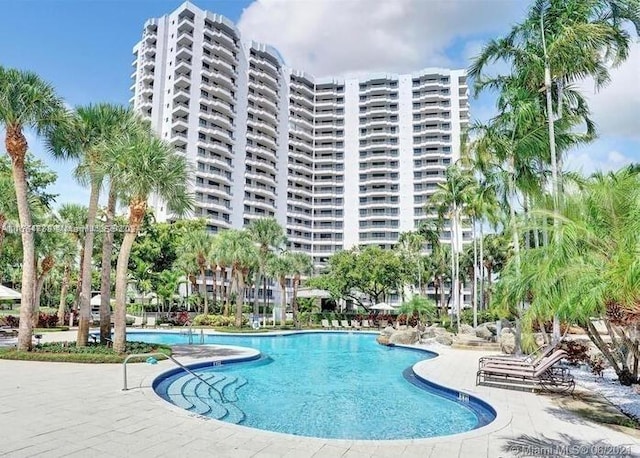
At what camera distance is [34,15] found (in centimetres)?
1451

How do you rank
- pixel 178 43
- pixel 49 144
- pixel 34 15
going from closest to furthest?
pixel 34 15 < pixel 49 144 < pixel 178 43

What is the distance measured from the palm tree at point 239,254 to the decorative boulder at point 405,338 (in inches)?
553

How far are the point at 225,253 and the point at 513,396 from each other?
91.7 ft

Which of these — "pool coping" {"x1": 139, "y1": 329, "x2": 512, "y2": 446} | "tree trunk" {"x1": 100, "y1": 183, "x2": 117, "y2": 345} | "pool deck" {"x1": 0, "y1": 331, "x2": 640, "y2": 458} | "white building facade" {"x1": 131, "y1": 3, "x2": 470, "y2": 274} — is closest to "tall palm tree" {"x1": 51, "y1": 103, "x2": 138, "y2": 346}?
"tree trunk" {"x1": 100, "y1": 183, "x2": 117, "y2": 345}

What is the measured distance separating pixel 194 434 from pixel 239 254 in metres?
28.4

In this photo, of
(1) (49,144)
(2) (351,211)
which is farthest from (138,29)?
(1) (49,144)

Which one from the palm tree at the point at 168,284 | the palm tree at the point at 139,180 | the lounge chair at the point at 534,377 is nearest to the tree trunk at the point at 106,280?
the palm tree at the point at 139,180

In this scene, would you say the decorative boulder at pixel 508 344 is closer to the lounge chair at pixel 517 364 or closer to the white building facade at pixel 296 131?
the lounge chair at pixel 517 364

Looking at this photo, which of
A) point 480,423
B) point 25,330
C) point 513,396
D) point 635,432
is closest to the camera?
point 635,432

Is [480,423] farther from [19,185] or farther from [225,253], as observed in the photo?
[225,253]

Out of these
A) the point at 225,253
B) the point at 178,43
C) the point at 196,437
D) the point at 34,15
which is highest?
the point at 178,43

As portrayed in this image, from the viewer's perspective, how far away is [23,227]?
50.0 feet

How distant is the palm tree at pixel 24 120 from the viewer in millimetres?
14984

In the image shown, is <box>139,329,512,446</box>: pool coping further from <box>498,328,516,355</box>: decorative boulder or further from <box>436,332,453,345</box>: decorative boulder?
<box>436,332,453,345</box>: decorative boulder
